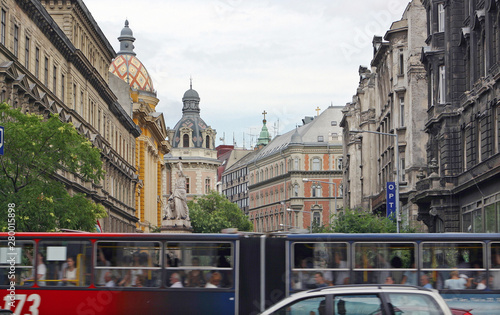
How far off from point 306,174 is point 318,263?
129662 mm

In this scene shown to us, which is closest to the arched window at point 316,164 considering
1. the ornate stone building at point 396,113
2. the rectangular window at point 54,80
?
the ornate stone building at point 396,113

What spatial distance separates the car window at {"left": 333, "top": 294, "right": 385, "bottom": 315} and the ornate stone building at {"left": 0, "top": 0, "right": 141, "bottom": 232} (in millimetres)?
32049

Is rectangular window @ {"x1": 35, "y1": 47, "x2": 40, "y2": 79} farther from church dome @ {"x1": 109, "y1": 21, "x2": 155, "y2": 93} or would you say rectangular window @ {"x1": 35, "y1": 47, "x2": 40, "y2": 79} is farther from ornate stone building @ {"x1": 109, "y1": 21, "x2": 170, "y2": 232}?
church dome @ {"x1": 109, "y1": 21, "x2": 155, "y2": 93}

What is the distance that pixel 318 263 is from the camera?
24.0 meters

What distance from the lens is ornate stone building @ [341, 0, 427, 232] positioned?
6372 centimetres

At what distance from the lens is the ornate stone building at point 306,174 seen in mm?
151875

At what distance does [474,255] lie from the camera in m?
23.6

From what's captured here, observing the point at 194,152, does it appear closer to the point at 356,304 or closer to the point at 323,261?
the point at 323,261

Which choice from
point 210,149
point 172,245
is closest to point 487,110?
point 172,245

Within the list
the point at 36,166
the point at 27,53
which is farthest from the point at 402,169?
the point at 36,166

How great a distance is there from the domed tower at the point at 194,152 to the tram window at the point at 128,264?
497 ft

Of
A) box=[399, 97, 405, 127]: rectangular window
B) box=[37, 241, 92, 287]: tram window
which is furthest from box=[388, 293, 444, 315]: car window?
box=[399, 97, 405, 127]: rectangular window

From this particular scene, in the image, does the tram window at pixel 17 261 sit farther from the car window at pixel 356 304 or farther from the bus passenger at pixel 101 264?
the car window at pixel 356 304

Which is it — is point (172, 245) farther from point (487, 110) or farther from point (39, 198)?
point (487, 110)
